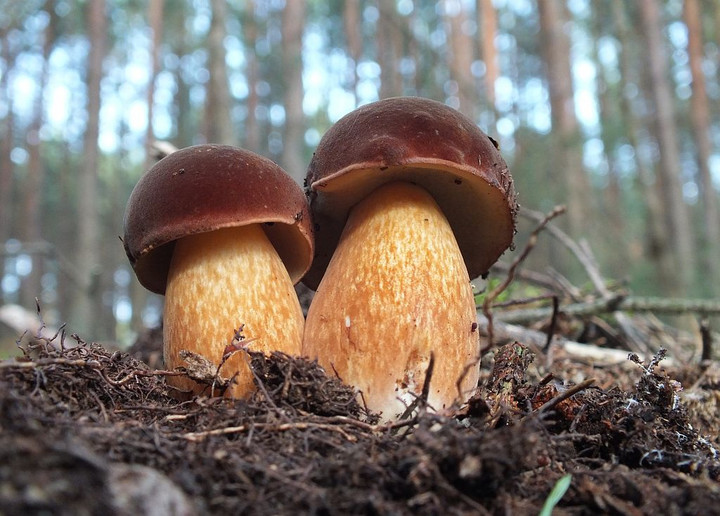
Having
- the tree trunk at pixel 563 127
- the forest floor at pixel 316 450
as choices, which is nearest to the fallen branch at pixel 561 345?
the forest floor at pixel 316 450

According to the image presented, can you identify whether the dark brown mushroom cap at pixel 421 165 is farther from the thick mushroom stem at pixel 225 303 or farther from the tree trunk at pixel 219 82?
the tree trunk at pixel 219 82

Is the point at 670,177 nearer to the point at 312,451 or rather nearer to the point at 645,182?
the point at 645,182

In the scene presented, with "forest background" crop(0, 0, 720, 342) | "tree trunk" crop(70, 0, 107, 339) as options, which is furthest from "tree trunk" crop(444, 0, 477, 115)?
"tree trunk" crop(70, 0, 107, 339)

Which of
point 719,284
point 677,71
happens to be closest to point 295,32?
point 719,284

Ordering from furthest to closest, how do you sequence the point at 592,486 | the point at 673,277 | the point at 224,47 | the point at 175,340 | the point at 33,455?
the point at 673,277 < the point at 224,47 < the point at 175,340 < the point at 592,486 < the point at 33,455

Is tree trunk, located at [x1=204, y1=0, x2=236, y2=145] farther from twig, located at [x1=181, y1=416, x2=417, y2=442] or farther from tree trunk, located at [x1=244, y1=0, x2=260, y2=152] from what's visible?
tree trunk, located at [x1=244, y1=0, x2=260, y2=152]

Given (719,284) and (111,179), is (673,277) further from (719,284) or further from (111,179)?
(111,179)
